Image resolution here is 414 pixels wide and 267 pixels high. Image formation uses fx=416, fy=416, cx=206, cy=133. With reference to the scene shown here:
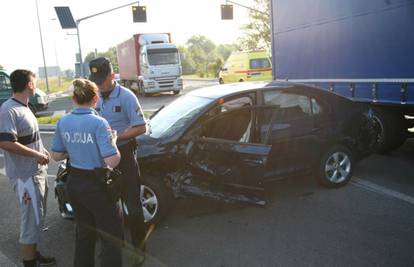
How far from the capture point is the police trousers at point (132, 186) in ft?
11.6

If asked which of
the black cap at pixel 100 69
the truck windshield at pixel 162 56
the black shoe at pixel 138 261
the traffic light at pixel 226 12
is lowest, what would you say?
the black shoe at pixel 138 261

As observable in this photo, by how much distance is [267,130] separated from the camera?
15.9ft

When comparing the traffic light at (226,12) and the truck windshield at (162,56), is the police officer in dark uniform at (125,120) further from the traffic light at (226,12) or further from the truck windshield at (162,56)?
the traffic light at (226,12)

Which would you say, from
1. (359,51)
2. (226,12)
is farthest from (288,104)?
(226,12)

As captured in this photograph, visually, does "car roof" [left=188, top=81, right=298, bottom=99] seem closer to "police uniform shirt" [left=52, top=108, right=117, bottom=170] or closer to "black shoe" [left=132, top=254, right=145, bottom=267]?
"black shoe" [left=132, top=254, right=145, bottom=267]

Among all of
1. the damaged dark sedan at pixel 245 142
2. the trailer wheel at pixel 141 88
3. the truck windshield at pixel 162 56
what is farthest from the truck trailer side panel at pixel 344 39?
the trailer wheel at pixel 141 88

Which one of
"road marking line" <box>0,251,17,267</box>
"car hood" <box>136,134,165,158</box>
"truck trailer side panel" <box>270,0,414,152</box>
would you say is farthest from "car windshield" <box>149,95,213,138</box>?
"truck trailer side panel" <box>270,0,414,152</box>

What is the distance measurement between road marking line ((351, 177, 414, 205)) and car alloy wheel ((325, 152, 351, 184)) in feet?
0.93

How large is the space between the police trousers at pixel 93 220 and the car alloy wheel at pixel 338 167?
336 centimetres

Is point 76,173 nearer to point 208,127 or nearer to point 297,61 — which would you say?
point 208,127

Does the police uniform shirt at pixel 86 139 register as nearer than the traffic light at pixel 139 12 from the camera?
Yes

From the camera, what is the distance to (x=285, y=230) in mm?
4324

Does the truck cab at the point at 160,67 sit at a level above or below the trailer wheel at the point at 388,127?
above

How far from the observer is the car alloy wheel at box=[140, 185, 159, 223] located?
4.37 meters
